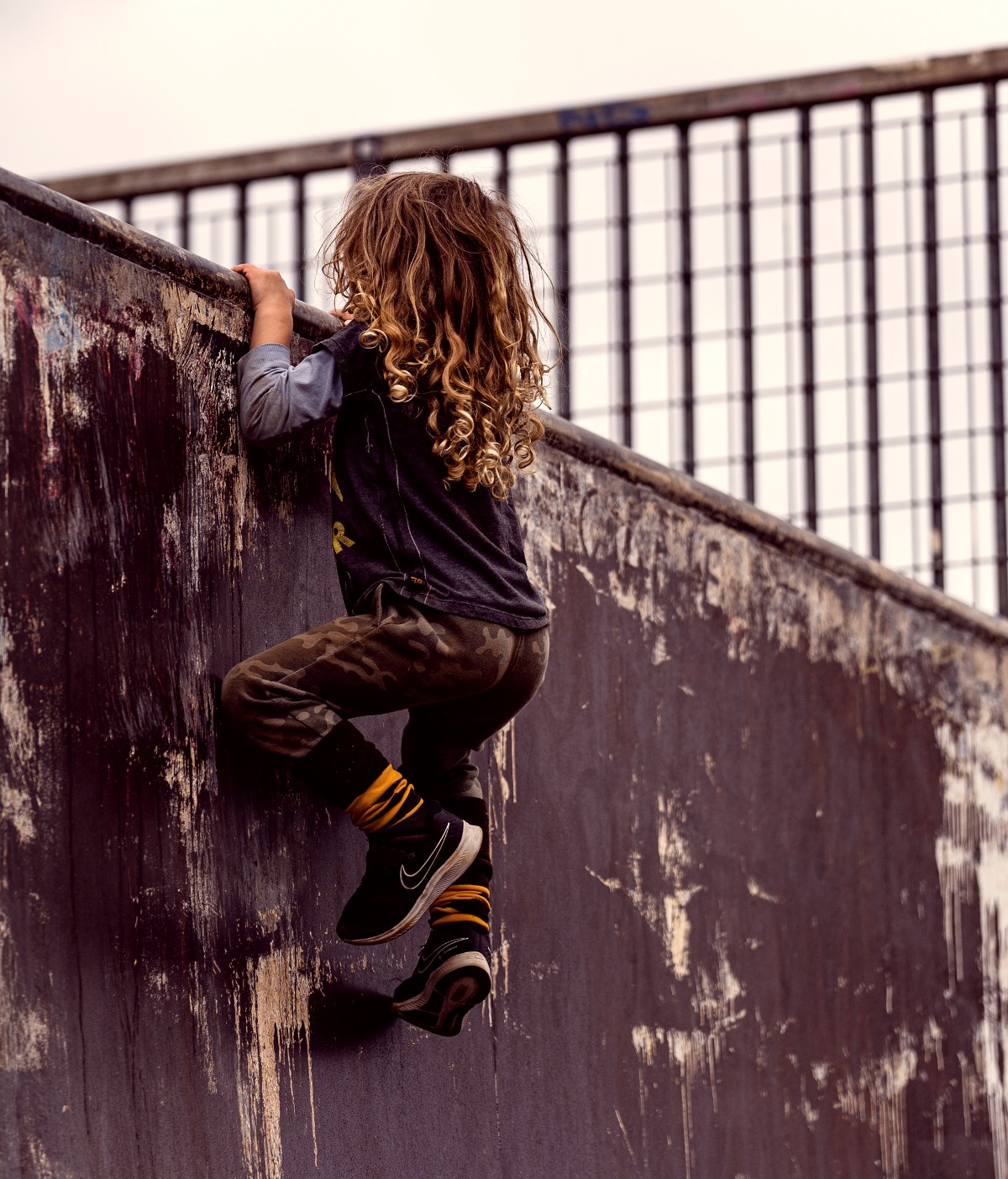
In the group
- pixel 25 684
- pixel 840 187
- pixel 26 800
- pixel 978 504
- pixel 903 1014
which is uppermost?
pixel 840 187

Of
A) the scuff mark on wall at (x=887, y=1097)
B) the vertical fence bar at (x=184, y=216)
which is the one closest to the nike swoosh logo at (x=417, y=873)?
the scuff mark on wall at (x=887, y=1097)

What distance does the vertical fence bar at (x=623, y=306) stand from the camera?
6668 mm

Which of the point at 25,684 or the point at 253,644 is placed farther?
the point at 253,644

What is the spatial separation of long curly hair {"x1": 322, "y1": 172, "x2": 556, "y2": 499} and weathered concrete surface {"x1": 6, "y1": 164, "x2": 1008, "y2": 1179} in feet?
0.82

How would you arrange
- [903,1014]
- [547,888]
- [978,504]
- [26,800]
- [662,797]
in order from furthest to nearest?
[978,504] < [903,1014] < [662,797] < [547,888] < [26,800]

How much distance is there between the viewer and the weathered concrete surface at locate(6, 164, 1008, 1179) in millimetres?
1991

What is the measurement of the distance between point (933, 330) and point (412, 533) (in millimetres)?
4737

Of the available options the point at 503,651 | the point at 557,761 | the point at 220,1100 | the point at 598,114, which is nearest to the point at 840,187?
the point at 598,114

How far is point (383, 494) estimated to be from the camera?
2.26 metres

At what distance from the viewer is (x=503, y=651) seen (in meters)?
2.25

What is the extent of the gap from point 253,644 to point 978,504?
465 cm

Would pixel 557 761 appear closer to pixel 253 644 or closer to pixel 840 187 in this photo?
pixel 253 644

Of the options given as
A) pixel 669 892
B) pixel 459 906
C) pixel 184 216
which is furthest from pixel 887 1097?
pixel 184 216

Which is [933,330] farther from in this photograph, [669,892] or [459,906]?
[459,906]
